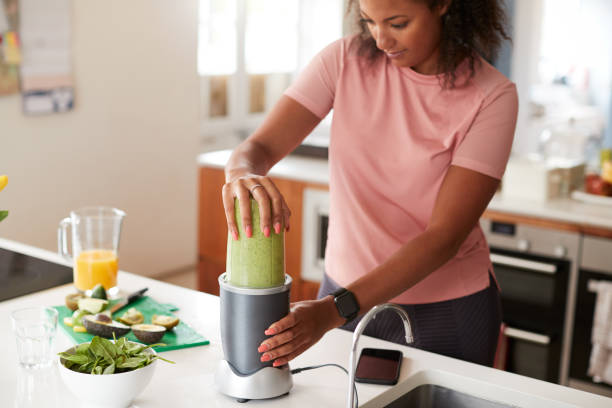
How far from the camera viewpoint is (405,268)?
1.43 m

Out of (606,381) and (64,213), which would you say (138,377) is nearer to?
(606,381)

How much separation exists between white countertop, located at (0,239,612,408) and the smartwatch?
5.0 inches

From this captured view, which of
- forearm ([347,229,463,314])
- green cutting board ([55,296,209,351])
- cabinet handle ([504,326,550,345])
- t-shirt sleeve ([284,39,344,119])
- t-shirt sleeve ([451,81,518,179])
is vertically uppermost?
t-shirt sleeve ([284,39,344,119])

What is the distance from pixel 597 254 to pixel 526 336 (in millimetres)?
437

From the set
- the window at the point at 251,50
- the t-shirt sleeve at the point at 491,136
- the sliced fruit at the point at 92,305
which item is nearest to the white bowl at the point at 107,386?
the sliced fruit at the point at 92,305

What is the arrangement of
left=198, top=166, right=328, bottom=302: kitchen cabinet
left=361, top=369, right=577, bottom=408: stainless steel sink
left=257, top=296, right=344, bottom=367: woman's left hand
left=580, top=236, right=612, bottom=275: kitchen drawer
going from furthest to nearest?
left=198, top=166, right=328, bottom=302: kitchen cabinet
left=580, top=236, right=612, bottom=275: kitchen drawer
left=361, top=369, right=577, bottom=408: stainless steel sink
left=257, top=296, right=344, bottom=367: woman's left hand

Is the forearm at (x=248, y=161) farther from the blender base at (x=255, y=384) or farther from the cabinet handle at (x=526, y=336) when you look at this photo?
the cabinet handle at (x=526, y=336)

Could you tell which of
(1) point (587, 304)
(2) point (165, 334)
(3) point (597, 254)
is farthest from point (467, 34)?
(1) point (587, 304)

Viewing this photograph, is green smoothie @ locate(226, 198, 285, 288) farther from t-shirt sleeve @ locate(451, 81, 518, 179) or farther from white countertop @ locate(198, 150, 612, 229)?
white countertop @ locate(198, 150, 612, 229)

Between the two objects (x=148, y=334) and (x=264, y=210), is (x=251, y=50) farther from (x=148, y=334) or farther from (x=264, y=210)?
(x=264, y=210)

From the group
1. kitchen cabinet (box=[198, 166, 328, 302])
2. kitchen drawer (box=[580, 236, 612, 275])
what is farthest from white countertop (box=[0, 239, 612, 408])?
kitchen cabinet (box=[198, 166, 328, 302])

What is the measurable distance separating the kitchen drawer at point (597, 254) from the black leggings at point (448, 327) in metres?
1.24

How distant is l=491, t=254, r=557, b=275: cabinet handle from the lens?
2.87 m

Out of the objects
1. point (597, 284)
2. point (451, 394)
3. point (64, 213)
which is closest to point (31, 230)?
point (64, 213)
